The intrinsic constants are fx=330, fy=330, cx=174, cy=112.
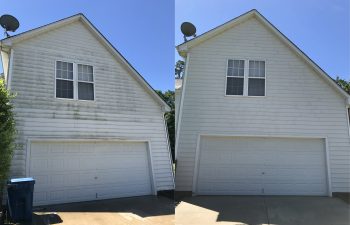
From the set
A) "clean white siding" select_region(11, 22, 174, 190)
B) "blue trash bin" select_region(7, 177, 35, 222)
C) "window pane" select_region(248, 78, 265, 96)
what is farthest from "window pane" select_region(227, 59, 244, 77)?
"blue trash bin" select_region(7, 177, 35, 222)

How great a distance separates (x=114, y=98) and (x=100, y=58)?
1374 millimetres

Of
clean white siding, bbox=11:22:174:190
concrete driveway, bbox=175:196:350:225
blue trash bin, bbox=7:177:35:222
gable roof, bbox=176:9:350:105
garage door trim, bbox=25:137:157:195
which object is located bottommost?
concrete driveway, bbox=175:196:350:225

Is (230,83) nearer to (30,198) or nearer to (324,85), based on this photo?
(324,85)

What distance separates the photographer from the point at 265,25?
33.3 ft

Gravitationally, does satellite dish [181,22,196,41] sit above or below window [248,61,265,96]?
above

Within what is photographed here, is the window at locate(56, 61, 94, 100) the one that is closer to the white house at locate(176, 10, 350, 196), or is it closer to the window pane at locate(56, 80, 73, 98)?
the window pane at locate(56, 80, 73, 98)

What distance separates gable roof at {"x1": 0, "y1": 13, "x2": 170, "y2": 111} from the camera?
905 centimetres

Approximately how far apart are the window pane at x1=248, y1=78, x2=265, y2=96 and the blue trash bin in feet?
21.7

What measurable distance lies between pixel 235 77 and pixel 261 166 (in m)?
2.78

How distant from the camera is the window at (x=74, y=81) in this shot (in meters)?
9.74

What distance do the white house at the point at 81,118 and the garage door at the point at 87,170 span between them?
0.09 feet

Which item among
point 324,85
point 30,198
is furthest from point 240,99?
point 30,198

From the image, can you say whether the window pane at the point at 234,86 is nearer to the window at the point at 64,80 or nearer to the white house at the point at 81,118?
the white house at the point at 81,118

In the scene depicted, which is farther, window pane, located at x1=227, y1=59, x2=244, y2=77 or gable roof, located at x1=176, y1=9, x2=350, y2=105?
window pane, located at x1=227, y1=59, x2=244, y2=77
